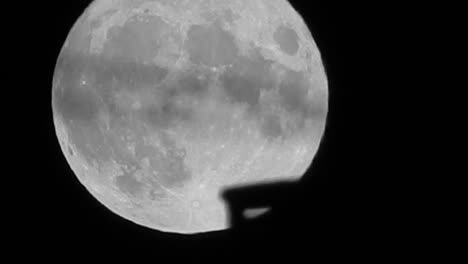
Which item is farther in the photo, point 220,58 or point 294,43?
point 294,43

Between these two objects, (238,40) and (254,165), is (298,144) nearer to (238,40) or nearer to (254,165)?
(254,165)

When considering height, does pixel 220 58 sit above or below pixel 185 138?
above

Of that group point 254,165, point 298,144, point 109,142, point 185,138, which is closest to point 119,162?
point 109,142

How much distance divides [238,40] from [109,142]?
3.93 feet

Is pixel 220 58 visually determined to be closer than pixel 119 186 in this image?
Yes

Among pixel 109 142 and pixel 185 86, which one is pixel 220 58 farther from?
pixel 109 142

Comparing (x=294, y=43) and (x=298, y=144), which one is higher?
(x=294, y=43)

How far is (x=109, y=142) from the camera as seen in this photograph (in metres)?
5.61

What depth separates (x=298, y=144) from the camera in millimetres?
5902

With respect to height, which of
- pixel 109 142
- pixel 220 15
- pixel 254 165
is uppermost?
pixel 220 15

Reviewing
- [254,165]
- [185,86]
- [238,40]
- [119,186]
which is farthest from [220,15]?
[119,186]

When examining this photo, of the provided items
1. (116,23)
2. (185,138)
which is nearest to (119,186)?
(185,138)

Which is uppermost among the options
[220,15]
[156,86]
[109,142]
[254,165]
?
[220,15]

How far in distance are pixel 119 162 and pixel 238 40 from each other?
1.25 meters
